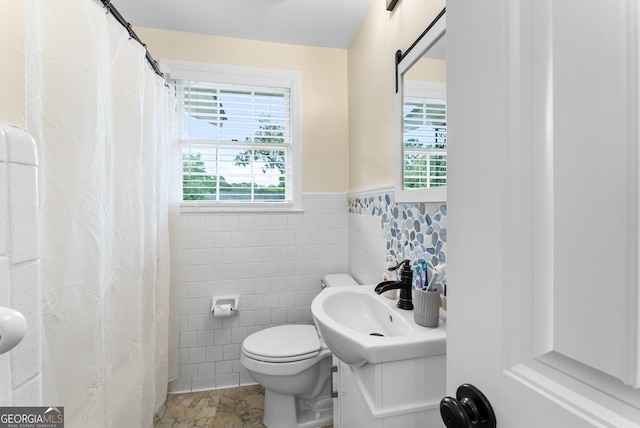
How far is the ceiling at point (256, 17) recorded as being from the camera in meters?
1.72

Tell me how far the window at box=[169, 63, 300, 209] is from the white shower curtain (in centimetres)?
60

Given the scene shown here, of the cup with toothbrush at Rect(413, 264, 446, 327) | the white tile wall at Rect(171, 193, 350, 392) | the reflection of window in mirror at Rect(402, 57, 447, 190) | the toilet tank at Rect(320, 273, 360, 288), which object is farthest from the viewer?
the white tile wall at Rect(171, 193, 350, 392)

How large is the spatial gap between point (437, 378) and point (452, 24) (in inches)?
36.6

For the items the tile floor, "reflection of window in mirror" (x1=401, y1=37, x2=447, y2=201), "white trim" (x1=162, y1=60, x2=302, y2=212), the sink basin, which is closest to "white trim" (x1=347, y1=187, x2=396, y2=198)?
"reflection of window in mirror" (x1=401, y1=37, x2=447, y2=201)

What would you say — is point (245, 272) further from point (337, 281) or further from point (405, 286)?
point (405, 286)

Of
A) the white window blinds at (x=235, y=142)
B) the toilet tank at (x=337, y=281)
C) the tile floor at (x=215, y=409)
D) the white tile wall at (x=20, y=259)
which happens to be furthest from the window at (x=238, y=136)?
the white tile wall at (x=20, y=259)

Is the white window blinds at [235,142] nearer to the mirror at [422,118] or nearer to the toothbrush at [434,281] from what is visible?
the mirror at [422,118]

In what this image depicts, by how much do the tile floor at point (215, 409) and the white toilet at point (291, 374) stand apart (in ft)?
0.41

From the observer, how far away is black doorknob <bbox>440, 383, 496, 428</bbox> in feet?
1.27

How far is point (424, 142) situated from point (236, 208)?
1.36 metres

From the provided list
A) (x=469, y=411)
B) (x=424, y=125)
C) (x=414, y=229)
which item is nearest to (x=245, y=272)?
(x=414, y=229)

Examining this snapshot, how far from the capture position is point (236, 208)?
6.69ft

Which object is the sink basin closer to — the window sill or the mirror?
the mirror

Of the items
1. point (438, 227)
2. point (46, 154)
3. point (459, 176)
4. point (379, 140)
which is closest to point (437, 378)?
point (438, 227)
